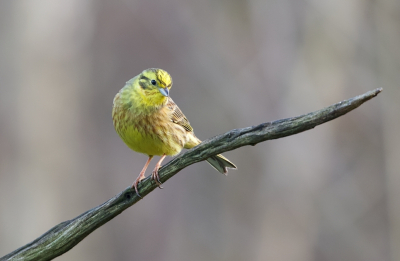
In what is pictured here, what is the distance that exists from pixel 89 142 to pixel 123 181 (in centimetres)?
147

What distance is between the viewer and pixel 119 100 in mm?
4711

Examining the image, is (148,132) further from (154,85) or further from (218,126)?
(218,126)

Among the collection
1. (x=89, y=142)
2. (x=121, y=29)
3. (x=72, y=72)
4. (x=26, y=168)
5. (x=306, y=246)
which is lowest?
(x=306, y=246)

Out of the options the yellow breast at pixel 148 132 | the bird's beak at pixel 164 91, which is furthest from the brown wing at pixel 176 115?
the bird's beak at pixel 164 91

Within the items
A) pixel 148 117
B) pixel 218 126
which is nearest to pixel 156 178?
pixel 148 117

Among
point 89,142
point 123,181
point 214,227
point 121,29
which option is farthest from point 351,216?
point 121,29

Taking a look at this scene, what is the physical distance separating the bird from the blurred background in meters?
6.64

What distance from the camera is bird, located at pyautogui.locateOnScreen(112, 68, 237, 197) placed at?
14.9ft

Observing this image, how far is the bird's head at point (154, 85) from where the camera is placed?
455cm

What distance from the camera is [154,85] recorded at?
4.62 metres

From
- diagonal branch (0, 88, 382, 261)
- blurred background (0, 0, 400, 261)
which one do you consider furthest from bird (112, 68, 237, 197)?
blurred background (0, 0, 400, 261)

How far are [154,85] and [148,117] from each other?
0.31 metres

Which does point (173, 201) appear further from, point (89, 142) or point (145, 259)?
point (89, 142)

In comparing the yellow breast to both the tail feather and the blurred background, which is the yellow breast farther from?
the blurred background
